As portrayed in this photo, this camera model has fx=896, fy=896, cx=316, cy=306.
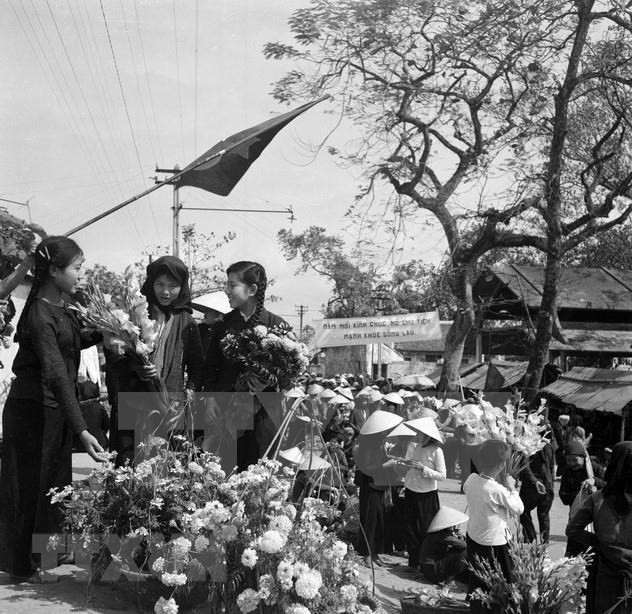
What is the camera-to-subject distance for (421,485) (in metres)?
8.58

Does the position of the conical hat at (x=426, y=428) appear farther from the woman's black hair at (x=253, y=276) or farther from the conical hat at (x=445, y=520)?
the woman's black hair at (x=253, y=276)

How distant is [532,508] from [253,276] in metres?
4.85

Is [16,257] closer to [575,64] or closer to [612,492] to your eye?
[612,492]

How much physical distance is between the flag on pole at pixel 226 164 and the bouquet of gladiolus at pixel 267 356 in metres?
2.00

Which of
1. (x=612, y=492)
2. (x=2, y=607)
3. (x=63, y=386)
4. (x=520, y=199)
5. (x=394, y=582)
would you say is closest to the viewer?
(x=2, y=607)

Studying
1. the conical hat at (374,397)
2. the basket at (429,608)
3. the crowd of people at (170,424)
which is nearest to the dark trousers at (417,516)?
the crowd of people at (170,424)

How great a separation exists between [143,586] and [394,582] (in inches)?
152

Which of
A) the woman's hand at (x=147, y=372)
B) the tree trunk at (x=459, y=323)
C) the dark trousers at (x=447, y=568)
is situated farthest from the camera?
the tree trunk at (x=459, y=323)

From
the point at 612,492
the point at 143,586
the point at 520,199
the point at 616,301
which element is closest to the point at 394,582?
the point at 612,492

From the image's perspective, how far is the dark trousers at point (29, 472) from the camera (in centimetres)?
471

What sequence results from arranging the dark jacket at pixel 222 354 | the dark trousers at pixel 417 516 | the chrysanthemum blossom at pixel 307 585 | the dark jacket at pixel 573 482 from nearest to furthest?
1. the chrysanthemum blossom at pixel 307 585
2. the dark jacket at pixel 222 354
3. the dark trousers at pixel 417 516
4. the dark jacket at pixel 573 482

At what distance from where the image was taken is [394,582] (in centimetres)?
763

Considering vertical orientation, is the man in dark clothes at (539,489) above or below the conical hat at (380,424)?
below

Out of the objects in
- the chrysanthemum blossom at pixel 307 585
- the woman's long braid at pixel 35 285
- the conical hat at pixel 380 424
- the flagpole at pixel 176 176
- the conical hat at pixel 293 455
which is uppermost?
the flagpole at pixel 176 176
